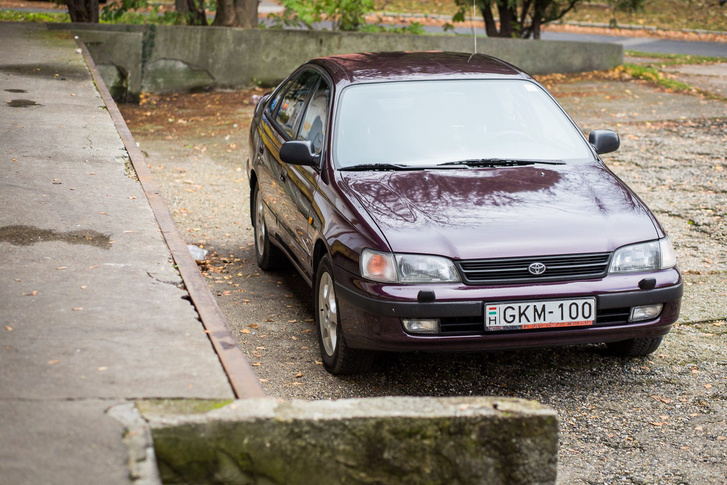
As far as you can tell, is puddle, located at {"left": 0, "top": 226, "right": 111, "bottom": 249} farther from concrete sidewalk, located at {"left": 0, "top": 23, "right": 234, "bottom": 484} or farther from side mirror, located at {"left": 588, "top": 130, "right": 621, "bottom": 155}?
side mirror, located at {"left": 588, "top": 130, "right": 621, "bottom": 155}

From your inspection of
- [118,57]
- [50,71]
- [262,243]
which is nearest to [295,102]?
[262,243]

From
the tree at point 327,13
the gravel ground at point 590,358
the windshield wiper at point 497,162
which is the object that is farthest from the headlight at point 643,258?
the tree at point 327,13

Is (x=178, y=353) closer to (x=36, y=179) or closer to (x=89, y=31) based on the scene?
(x=36, y=179)

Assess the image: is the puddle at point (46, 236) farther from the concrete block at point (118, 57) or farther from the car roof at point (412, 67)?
the concrete block at point (118, 57)

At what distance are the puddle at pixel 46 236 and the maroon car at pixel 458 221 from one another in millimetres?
1177

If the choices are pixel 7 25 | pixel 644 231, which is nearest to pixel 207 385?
pixel 644 231

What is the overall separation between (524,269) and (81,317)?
2.07 meters

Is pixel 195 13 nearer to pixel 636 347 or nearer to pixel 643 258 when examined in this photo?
pixel 636 347

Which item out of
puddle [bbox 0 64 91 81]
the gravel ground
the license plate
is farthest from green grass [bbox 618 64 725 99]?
the license plate

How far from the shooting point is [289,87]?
23.0ft

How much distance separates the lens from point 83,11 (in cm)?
1675

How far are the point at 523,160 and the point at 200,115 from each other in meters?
8.86

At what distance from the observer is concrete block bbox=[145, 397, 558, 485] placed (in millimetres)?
3129

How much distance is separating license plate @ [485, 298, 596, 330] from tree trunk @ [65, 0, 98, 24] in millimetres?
13986
